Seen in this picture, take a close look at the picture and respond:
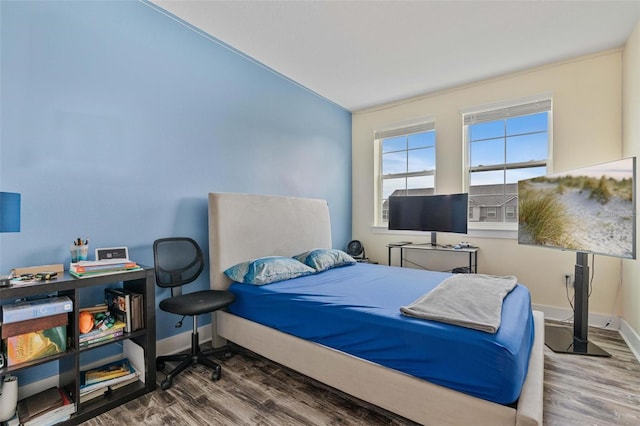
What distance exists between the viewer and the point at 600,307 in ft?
10.3

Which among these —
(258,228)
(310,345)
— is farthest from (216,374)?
(258,228)

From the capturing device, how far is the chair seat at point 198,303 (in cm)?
208

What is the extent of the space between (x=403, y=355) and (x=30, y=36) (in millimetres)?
2967

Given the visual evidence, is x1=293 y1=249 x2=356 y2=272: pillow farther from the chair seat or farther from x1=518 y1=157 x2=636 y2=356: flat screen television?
x1=518 y1=157 x2=636 y2=356: flat screen television

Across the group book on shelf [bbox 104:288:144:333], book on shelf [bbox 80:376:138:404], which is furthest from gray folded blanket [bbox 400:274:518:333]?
book on shelf [bbox 80:376:138:404]

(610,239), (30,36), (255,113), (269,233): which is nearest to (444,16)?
(255,113)

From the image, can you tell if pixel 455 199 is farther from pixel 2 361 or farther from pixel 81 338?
pixel 2 361

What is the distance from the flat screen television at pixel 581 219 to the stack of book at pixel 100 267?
137 inches

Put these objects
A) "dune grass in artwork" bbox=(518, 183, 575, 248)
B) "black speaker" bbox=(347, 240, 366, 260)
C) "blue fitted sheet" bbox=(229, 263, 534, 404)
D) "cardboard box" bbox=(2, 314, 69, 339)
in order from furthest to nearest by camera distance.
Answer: "black speaker" bbox=(347, 240, 366, 260) → "dune grass in artwork" bbox=(518, 183, 575, 248) → "cardboard box" bbox=(2, 314, 69, 339) → "blue fitted sheet" bbox=(229, 263, 534, 404)

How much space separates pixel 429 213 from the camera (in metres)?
3.94

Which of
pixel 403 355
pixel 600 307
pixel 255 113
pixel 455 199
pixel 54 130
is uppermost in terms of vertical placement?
pixel 255 113

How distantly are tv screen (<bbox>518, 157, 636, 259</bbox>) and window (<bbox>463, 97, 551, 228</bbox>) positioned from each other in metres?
0.68

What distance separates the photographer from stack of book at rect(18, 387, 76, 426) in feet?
5.26

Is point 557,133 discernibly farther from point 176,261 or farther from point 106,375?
point 106,375
